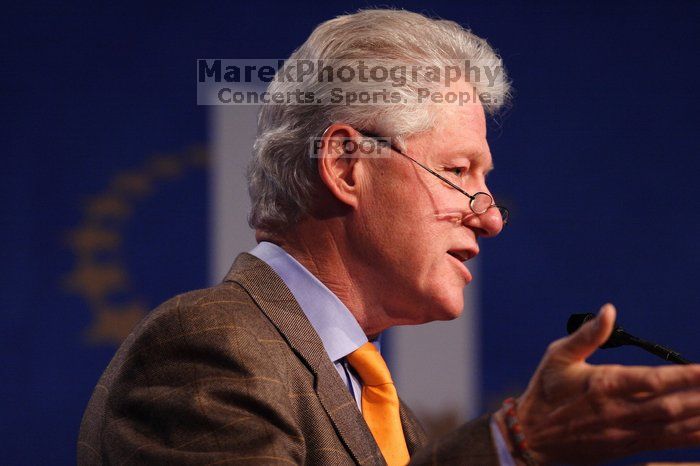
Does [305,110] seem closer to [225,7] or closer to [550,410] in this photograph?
[550,410]

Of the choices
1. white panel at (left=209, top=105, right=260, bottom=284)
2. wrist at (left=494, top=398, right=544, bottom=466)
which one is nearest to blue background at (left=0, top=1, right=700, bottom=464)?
white panel at (left=209, top=105, right=260, bottom=284)

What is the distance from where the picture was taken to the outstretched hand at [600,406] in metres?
1.00

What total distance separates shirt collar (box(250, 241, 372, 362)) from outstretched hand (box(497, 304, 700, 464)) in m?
0.46

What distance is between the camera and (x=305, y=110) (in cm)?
161

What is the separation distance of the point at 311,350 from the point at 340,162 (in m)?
0.35

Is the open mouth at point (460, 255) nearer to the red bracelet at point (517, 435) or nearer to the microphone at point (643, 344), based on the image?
the microphone at point (643, 344)

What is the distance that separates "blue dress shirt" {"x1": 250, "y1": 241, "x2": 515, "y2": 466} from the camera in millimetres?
1487

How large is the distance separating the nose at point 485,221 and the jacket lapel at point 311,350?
357 millimetres

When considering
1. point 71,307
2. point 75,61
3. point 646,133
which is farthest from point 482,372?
point 75,61

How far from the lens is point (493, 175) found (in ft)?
8.32

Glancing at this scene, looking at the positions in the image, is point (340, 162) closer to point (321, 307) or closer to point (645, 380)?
point (321, 307)

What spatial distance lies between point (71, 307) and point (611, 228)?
4.75ft

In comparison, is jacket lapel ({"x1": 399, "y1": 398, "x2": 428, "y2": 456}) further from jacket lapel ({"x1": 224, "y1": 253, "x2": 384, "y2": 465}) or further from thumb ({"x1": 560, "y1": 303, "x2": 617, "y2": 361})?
thumb ({"x1": 560, "y1": 303, "x2": 617, "y2": 361})

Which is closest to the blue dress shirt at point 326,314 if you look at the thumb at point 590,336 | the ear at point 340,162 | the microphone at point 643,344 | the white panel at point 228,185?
the ear at point 340,162
